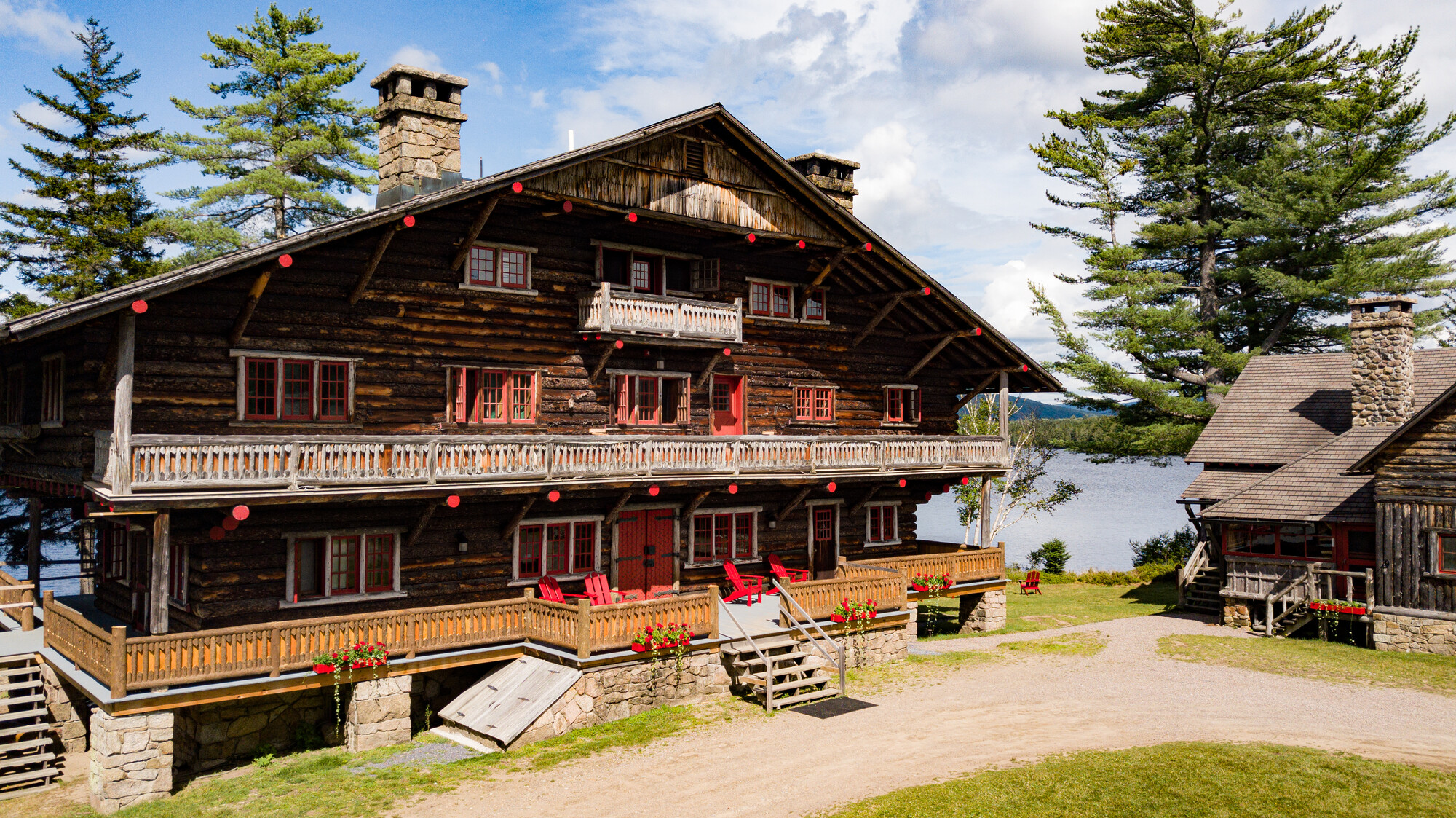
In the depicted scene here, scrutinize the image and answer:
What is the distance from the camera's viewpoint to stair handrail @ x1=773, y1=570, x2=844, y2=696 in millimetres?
22109

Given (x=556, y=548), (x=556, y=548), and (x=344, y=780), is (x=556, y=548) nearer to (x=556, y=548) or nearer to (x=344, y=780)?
(x=556, y=548)

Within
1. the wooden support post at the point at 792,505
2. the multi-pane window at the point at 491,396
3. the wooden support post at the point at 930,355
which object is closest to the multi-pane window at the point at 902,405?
the wooden support post at the point at 930,355

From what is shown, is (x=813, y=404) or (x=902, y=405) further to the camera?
(x=902, y=405)

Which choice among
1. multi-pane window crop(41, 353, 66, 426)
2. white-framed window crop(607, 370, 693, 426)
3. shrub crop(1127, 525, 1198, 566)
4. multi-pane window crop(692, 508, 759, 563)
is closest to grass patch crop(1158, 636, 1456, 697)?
multi-pane window crop(692, 508, 759, 563)

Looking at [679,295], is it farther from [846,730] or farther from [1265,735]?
[1265,735]

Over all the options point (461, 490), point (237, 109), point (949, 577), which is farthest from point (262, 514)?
point (237, 109)

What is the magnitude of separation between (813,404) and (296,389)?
45.9ft

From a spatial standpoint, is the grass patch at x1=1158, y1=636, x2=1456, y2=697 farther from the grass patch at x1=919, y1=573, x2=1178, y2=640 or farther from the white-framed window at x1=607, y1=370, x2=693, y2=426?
the white-framed window at x1=607, y1=370, x2=693, y2=426

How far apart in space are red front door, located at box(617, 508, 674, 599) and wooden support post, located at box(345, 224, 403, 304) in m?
8.08

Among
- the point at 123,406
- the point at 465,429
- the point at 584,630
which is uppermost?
the point at 123,406

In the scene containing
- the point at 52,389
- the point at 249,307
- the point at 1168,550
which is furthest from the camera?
the point at 1168,550

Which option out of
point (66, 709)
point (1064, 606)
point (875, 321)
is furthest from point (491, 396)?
point (1064, 606)

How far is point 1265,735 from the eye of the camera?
19.0m

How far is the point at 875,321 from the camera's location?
1204 inches
